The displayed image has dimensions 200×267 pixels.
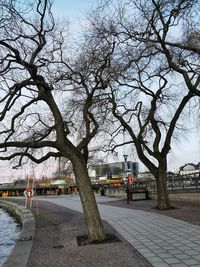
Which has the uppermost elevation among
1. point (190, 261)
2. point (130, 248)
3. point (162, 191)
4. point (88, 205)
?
point (162, 191)

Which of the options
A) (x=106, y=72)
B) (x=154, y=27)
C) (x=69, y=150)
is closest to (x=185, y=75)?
(x=154, y=27)

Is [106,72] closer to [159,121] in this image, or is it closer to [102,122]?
[102,122]

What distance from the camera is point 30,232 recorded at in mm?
13750

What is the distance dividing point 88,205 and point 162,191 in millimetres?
10689

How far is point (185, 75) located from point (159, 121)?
726 centimetres

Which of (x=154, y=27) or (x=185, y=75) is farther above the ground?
(x=154, y=27)

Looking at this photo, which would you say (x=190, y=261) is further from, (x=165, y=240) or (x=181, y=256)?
(x=165, y=240)

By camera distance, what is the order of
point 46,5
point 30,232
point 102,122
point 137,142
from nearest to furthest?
1. point 46,5
2. point 30,232
3. point 102,122
4. point 137,142

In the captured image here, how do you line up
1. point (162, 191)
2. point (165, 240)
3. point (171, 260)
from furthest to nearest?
1. point (162, 191)
2. point (165, 240)
3. point (171, 260)

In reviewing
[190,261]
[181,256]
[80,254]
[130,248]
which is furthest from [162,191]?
[190,261]

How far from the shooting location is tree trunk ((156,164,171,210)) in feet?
67.1

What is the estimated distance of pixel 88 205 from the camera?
10.9 m

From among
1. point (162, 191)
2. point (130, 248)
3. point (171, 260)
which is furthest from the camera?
point (162, 191)

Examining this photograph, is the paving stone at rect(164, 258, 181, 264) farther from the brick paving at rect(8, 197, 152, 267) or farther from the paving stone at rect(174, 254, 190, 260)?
the brick paving at rect(8, 197, 152, 267)
